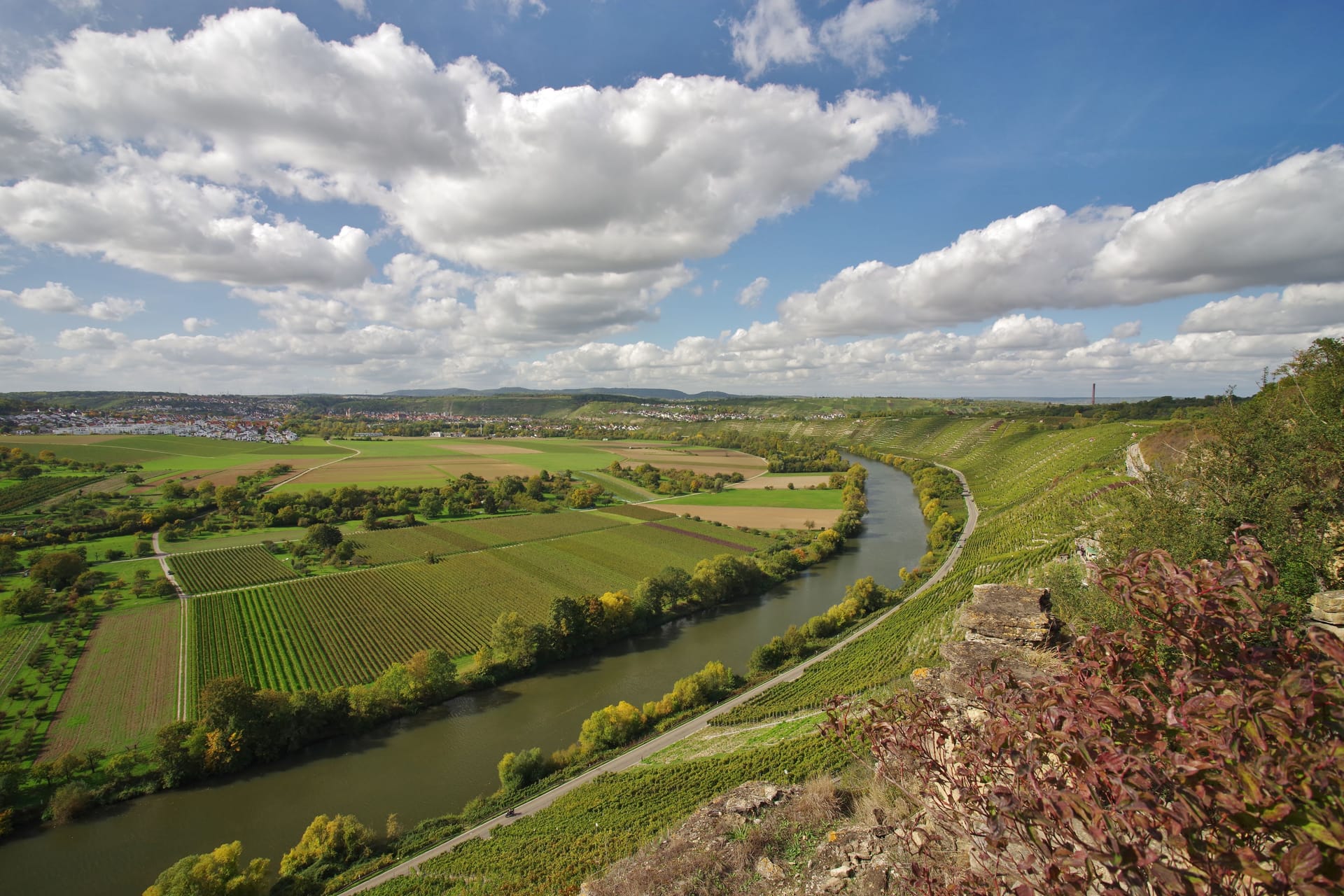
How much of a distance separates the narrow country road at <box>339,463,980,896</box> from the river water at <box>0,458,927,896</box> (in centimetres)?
316

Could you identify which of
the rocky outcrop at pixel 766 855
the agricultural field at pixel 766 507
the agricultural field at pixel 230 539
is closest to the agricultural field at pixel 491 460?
the agricultural field at pixel 766 507

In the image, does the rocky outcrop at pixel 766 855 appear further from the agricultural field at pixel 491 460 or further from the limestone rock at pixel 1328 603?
the agricultural field at pixel 491 460

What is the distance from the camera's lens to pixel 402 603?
155 feet

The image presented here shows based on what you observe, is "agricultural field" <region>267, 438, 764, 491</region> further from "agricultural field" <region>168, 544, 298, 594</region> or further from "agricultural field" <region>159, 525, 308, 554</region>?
"agricultural field" <region>168, 544, 298, 594</region>

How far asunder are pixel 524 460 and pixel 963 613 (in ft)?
425

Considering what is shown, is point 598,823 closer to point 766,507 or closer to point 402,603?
point 402,603

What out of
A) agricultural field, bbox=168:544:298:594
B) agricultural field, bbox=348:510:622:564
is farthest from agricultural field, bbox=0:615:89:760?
agricultural field, bbox=348:510:622:564

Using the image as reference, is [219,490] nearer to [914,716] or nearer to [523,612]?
[523,612]

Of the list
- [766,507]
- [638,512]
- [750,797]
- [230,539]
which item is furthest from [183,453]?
[750,797]

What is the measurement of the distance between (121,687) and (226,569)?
2318 centimetres

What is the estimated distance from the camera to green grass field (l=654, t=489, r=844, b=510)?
291ft

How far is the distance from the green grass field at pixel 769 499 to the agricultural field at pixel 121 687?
6365 centimetres

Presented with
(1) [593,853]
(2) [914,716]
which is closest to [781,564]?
(1) [593,853]

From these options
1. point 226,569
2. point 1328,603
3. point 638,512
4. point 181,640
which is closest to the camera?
point 1328,603
